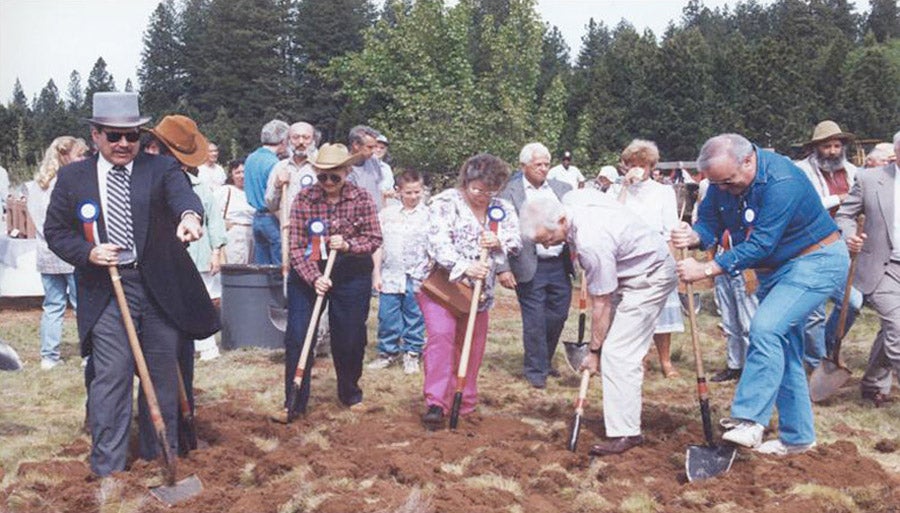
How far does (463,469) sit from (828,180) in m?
4.89

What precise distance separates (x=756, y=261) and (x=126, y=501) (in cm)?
357

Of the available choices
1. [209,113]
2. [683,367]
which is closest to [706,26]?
[209,113]

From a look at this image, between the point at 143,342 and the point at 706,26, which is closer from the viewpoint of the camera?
the point at 143,342

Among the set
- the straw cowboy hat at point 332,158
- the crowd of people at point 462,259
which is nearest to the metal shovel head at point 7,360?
the crowd of people at point 462,259

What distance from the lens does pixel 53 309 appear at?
9289 mm

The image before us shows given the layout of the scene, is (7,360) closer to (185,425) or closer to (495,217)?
(185,425)

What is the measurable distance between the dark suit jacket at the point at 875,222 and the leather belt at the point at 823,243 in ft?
5.15

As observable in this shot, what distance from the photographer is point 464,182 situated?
24.0 feet

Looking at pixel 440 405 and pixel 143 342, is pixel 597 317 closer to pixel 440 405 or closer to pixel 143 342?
pixel 440 405

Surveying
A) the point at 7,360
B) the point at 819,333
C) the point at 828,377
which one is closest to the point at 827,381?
the point at 828,377

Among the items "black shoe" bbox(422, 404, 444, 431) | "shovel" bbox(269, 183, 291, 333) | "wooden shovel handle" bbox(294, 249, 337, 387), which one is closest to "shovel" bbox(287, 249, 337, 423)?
"wooden shovel handle" bbox(294, 249, 337, 387)

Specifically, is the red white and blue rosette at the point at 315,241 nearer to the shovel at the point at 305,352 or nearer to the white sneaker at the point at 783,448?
the shovel at the point at 305,352

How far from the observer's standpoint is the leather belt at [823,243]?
600cm

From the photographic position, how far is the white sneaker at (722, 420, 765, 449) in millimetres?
5707
